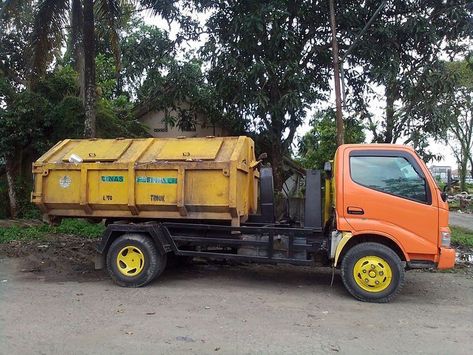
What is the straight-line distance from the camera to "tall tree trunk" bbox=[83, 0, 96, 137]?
12.7 meters

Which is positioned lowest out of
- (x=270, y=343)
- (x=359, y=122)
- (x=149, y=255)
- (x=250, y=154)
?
(x=270, y=343)

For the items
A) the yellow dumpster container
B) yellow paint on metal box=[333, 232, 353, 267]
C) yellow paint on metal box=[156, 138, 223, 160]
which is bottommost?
yellow paint on metal box=[333, 232, 353, 267]

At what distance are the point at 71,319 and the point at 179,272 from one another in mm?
3105

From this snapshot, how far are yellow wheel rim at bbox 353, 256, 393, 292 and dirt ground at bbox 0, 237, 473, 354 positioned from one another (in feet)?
0.92

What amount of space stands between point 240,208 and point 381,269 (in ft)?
7.25

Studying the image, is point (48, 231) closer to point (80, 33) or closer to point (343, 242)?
point (80, 33)

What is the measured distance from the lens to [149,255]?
7.64 m

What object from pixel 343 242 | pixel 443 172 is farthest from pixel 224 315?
pixel 443 172

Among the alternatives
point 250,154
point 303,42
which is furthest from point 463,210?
point 250,154

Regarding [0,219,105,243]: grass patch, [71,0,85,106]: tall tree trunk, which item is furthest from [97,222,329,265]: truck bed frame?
[71,0,85,106]: tall tree trunk

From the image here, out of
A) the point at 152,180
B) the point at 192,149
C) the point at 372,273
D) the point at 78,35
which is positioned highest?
the point at 78,35

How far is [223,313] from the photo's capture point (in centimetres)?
621

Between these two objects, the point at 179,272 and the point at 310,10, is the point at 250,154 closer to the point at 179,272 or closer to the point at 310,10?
the point at 179,272

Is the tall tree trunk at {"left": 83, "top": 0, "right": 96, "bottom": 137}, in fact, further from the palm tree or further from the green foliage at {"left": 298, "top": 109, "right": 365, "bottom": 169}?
the green foliage at {"left": 298, "top": 109, "right": 365, "bottom": 169}
